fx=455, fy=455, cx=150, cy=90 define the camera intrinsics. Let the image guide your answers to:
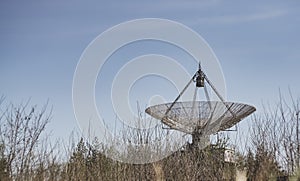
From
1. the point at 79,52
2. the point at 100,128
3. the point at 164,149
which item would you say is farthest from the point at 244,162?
the point at 79,52

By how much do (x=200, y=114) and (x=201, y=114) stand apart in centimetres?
3

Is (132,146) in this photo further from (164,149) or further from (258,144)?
(258,144)

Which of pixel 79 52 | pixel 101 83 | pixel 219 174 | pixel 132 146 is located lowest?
pixel 219 174

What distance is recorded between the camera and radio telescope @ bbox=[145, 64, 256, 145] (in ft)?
33.8

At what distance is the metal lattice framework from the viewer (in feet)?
33.8

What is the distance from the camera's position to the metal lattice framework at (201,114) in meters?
10.3

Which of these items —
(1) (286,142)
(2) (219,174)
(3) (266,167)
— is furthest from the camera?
(2) (219,174)

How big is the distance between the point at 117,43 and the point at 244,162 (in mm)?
3447

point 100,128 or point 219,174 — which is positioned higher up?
point 100,128

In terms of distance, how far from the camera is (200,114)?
11.0 metres

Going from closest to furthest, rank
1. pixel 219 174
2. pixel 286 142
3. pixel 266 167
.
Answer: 1. pixel 266 167
2. pixel 286 142
3. pixel 219 174

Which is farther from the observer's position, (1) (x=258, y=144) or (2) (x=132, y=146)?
(2) (x=132, y=146)

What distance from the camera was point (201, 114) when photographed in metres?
11.0

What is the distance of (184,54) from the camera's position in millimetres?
9602
